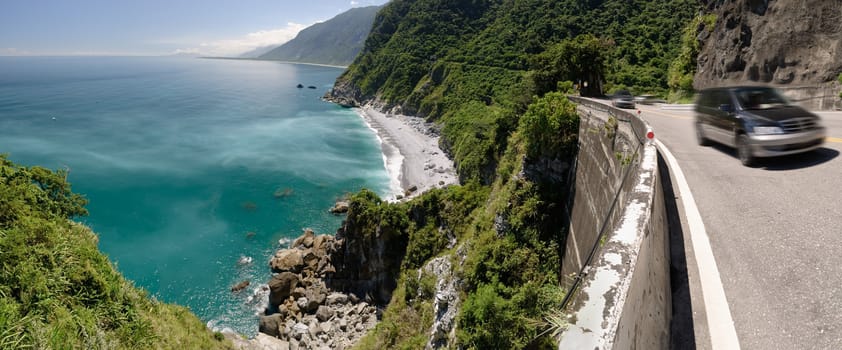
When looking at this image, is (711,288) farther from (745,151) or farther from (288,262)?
(288,262)

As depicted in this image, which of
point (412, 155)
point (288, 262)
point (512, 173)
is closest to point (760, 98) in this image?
point (512, 173)

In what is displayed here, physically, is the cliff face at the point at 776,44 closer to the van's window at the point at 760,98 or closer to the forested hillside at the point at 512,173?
the forested hillside at the point at 512,173

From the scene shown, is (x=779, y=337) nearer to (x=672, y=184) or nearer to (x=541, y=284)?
(x=672, y=184)

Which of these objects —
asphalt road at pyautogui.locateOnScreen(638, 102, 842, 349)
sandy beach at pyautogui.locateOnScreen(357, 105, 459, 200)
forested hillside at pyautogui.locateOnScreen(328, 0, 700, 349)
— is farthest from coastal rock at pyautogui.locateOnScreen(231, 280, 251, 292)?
asphalt road at pyautogui.locateOnScreen(638, 102, 842, 349)

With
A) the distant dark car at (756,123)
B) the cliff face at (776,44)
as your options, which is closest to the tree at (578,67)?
the cliff face at (776,44)

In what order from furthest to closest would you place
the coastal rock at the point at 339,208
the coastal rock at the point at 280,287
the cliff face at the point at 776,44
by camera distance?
the coastal rock at the point at 339,208 < the coastal rock at the point at 280,287 < the cliff face at the point at 776,44

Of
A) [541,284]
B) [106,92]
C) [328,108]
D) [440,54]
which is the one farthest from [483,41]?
[106,92]

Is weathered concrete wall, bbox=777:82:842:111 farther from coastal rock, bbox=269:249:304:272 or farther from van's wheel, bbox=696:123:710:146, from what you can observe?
coastal rock, bbox=269:249:304:272
